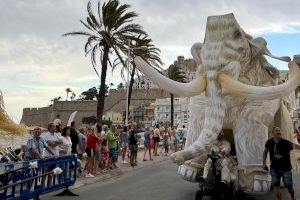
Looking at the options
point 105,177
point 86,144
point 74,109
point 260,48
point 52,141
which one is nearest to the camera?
point 260,48

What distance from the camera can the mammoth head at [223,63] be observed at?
386 inches

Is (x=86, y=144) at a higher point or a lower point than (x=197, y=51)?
lower

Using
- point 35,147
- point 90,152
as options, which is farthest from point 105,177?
point 35,147

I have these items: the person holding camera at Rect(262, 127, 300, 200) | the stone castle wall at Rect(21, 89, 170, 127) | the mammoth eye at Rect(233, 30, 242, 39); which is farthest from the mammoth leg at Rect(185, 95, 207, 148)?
the stone castle wall at Rect(21, 89, 170, 127)

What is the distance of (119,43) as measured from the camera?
29.0 meters

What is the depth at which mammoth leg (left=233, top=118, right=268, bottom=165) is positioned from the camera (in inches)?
388

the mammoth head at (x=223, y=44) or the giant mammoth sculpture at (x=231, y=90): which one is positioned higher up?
the mammoth head at (x=223, y=44)

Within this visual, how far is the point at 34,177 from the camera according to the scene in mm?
9328

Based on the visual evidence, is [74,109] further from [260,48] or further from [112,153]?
[260,48]

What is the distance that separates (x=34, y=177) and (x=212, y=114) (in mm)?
3504

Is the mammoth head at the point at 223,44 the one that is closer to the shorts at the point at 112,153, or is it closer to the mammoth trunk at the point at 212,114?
the mammoth trunk at the point at 212,114

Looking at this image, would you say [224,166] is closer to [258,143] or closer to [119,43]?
[258,143]

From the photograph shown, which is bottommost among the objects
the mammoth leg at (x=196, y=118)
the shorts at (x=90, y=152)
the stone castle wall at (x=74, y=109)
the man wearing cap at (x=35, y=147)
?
the shorts at (x=90, y=152)

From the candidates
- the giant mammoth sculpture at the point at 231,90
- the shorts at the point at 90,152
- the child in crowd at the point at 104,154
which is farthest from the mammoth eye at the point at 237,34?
the child in crowd at the point at 104,154
